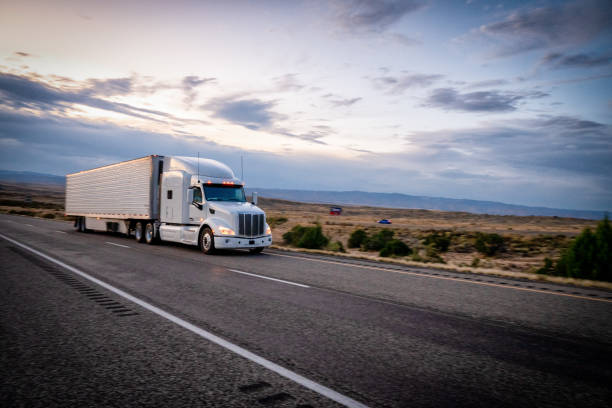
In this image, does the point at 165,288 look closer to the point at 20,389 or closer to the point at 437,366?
the point at 20,389

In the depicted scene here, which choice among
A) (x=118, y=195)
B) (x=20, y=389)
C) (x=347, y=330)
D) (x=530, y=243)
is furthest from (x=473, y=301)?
(x=530, y=243)

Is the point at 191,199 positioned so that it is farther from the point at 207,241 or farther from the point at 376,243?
the point at 376,243

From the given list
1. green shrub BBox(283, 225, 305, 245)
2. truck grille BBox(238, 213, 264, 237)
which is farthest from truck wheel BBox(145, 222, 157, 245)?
green shrub BBox(283, 225, 305, 245)

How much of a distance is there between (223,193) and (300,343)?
1213cm

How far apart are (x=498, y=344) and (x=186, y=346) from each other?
Result: 12.1ft

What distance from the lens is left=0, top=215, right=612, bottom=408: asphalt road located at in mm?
3318

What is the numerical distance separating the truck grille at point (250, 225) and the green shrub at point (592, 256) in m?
11.2

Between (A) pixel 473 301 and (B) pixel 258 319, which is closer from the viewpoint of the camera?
(B) pixel 258 319

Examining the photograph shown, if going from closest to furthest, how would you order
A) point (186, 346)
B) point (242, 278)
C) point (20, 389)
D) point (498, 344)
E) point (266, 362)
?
point (20, 389), point (266, 362), point (186, 346), point (498, 344), point (242, 278)

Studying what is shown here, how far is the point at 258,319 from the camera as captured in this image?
562 cm

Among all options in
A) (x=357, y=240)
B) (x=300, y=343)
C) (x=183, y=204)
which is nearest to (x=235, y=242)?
(x=183, y=204)

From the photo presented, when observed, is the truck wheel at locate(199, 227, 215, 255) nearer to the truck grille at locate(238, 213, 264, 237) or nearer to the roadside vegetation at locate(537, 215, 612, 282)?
the truck grille at locate(238, 213, 264, 237)

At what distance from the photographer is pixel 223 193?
16078 mm

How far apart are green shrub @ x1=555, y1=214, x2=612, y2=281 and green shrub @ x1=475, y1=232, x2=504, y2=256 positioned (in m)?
8.73
